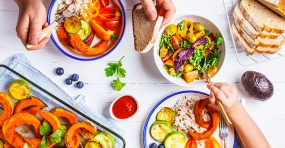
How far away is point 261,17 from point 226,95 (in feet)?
1.61

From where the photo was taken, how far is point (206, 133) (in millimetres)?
2504

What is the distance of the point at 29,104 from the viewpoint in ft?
7.94

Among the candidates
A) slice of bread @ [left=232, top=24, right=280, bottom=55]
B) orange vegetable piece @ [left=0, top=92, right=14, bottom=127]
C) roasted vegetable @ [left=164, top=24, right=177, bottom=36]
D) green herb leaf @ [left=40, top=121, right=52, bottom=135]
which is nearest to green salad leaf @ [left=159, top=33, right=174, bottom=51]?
roasted vegetable @ [left=164, top=24, right=177, bottom=36]

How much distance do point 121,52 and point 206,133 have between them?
1.96 ft

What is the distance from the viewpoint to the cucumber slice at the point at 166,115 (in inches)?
99.2

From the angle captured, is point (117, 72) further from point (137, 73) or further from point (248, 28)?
point (248, 28)

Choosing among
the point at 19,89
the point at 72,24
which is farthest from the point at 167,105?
the point at 19,89

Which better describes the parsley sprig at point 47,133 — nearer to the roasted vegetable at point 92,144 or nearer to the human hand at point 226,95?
the roasted vegetable at point 92,144

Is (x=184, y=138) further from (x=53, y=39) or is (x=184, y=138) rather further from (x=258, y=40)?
(x=53, y=39)

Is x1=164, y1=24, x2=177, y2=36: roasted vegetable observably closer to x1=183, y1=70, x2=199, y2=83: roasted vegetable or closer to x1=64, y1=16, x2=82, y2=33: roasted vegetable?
x1=183, y1=70, x2=199, y2=83: roasted vegetable

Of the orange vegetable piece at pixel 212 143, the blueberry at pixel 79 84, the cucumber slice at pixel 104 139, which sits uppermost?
the blueberry at pixel 79 84

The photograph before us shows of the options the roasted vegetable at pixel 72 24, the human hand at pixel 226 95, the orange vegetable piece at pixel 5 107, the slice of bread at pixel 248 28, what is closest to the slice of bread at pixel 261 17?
the slice of bread at pixel 248 28

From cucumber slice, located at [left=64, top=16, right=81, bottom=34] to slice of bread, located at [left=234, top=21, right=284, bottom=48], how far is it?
82 centimetres

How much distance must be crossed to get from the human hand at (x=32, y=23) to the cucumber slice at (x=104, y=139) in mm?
523
